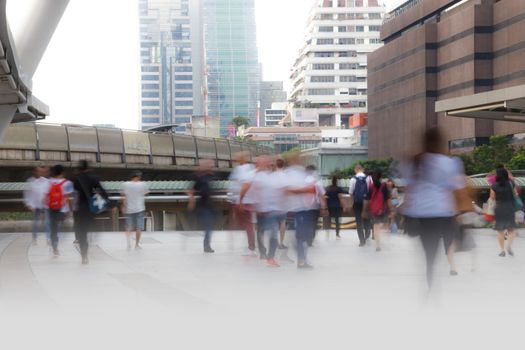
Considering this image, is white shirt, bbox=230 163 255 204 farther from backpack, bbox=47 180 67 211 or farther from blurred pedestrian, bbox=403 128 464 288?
blurred pedestrian, bbox=403 128 464 288

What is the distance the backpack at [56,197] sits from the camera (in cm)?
1556

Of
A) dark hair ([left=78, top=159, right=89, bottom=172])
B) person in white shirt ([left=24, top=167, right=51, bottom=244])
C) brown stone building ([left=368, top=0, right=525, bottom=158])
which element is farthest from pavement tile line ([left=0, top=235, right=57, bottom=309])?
brown stone building ([left=368, top=0, right=525, bottom=158])

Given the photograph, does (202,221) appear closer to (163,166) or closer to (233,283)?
(233,283)

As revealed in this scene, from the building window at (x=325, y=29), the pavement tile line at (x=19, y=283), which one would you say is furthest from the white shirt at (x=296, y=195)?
the building window at (x=325, y=29)

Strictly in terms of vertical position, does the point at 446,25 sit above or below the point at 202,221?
above

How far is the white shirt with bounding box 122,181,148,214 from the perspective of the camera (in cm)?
1726

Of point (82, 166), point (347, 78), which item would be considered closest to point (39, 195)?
point (82, 166)

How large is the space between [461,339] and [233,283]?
173 inches

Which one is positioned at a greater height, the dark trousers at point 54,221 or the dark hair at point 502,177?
the dark hair at point 502,177

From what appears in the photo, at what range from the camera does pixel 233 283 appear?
1089 centimetres

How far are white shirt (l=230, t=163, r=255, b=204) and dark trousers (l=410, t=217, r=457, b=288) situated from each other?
6140mm

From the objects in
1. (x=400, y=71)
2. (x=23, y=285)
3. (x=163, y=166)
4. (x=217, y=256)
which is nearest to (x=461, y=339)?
(x=23, y=285)

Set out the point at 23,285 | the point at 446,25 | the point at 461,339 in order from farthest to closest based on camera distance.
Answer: the point at 446,25
the point at 23,285
the point at 461,339

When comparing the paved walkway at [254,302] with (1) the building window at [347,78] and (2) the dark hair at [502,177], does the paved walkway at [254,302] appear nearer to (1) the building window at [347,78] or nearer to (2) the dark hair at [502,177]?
(2) the dark hair at [502,177]
